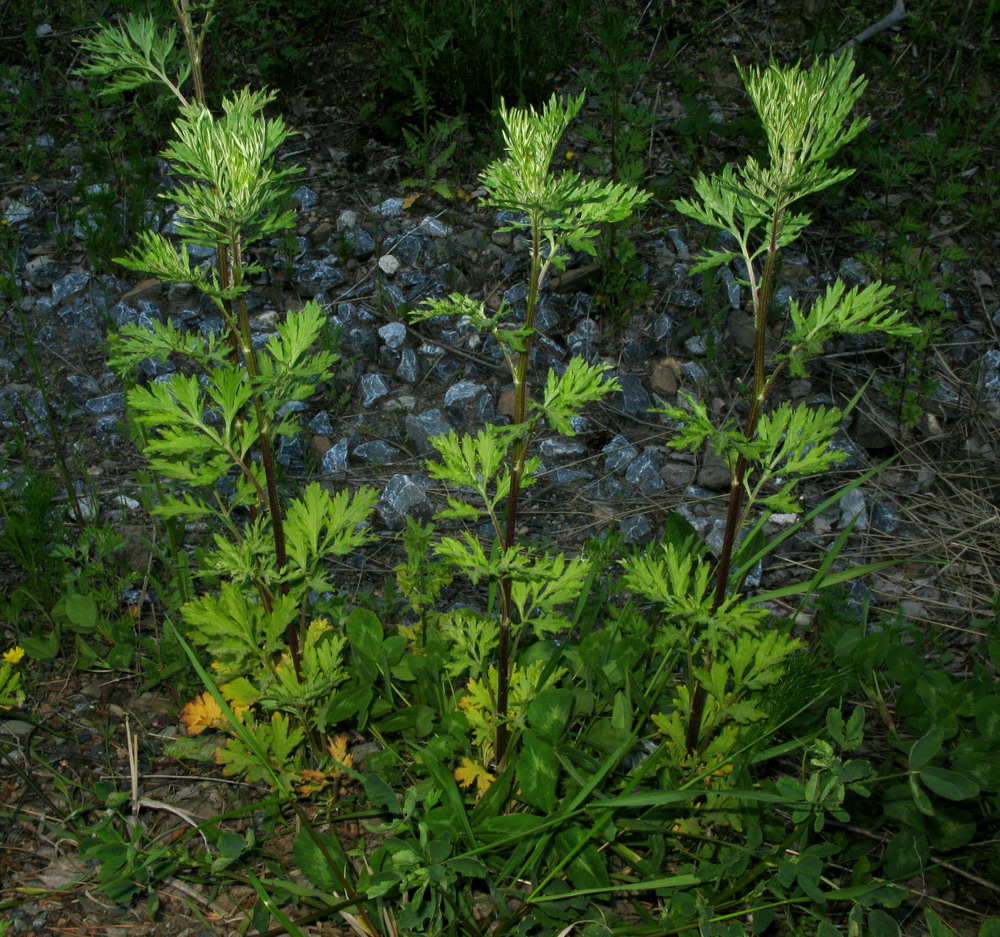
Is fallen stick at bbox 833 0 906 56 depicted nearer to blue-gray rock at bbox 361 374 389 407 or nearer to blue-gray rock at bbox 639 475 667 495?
blue-gray rock at bbox 639 475 667 495

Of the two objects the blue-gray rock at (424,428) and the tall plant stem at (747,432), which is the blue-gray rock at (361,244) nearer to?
the blue-gray rock at (424,428)

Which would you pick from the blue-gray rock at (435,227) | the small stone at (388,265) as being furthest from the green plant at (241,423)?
the blue-gray rock at (435,227)

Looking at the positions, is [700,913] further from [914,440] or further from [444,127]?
[444,127]

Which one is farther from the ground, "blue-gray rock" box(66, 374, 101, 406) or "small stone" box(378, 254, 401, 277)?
"small stone" box(378, 254, 401, 277)

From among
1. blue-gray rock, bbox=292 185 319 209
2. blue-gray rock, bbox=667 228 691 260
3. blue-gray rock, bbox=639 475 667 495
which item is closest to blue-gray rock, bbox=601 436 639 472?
blue-gray rock, bbox=639 475 667 495

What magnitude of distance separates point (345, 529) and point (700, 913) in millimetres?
1178

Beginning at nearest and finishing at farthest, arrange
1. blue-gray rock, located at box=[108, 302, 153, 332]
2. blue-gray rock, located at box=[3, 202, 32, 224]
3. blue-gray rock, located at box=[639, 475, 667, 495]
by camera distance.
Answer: blue-gray rock, located at box=[639, 475, 667, 495], blue-gray rock, located at box=[108, 302, 153, 332], blue-gray rock, located at box=[3, 202, 32, 224]

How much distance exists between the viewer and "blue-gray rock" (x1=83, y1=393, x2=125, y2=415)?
3.54 meters

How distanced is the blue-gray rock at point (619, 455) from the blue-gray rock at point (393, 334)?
3.54 ft

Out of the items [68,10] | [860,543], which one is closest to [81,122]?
[68,10]

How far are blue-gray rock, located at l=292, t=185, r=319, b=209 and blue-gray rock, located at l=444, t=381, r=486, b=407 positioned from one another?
4.89ft

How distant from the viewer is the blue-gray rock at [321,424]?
3.48 m

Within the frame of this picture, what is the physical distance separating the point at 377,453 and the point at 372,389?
0.38 metres

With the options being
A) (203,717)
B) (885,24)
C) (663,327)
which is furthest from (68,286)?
(885,24)
